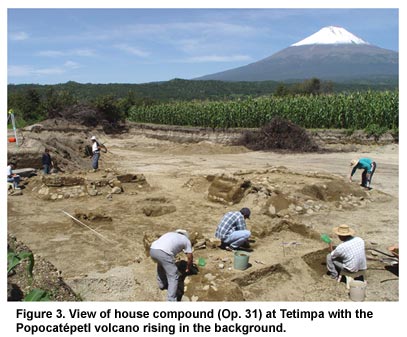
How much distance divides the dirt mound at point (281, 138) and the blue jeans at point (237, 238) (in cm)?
1468

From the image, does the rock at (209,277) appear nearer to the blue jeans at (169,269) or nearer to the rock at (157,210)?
the blue jeans at (169,269)

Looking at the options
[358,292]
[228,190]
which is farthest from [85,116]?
[358,292]

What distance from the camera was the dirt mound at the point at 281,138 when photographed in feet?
69.1

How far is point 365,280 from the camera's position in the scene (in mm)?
6004

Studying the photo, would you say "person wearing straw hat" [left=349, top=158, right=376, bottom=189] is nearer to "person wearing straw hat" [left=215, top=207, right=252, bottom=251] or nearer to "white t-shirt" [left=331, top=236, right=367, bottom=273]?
"person wearing straw hat" [left=215, top=207, right=252, bottom=251]

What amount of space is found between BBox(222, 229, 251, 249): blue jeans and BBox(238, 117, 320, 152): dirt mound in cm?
1468

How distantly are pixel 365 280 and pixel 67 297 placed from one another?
14.8ft

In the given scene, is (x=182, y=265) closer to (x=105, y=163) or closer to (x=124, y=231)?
(x=124, y=231)

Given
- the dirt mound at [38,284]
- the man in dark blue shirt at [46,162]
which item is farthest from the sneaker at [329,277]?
the man in dark blue shirt at [46,162]

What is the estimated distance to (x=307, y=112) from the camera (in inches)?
966

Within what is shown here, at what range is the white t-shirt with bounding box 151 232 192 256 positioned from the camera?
5356 millimetres

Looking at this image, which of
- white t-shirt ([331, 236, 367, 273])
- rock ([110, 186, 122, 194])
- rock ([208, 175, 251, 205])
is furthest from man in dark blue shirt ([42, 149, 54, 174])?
white t-shirt ([331, 236, 367, 273])

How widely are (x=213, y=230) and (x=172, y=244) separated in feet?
10.7

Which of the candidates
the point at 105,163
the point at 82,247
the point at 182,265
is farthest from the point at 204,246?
the point at 105,163
